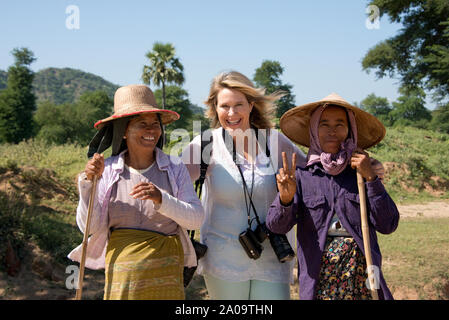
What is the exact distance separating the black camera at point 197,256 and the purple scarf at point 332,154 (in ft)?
3.00

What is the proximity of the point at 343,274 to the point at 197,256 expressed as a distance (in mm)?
968

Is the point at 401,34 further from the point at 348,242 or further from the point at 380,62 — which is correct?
the point at 348,242

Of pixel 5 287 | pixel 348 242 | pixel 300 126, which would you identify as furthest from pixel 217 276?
pixel 5 287

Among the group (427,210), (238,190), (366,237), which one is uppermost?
(238,190)

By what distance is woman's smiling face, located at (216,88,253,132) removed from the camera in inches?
115

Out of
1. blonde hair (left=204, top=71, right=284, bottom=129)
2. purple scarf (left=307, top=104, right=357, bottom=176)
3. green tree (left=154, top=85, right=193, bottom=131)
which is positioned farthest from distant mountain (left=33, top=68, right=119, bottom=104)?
purple scarf (left=307, top=104, right=357, bottom=176)

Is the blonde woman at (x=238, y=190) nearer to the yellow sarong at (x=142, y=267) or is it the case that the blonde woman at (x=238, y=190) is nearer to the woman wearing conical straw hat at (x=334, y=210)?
the woman wearing conical straw hat at (x=334, y=210)

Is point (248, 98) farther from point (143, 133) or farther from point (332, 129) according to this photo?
point (143, 133)

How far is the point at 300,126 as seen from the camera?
290 centimetres

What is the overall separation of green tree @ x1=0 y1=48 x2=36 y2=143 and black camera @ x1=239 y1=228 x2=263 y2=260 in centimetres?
4539

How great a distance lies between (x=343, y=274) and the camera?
226 centimetres

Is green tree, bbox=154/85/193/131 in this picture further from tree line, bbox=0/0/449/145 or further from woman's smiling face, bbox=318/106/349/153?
woman's smiling face, bbox=318/106/349/153

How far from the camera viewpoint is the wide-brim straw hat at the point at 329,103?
2.53 m

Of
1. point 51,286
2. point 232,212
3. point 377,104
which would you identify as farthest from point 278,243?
point 377,104
